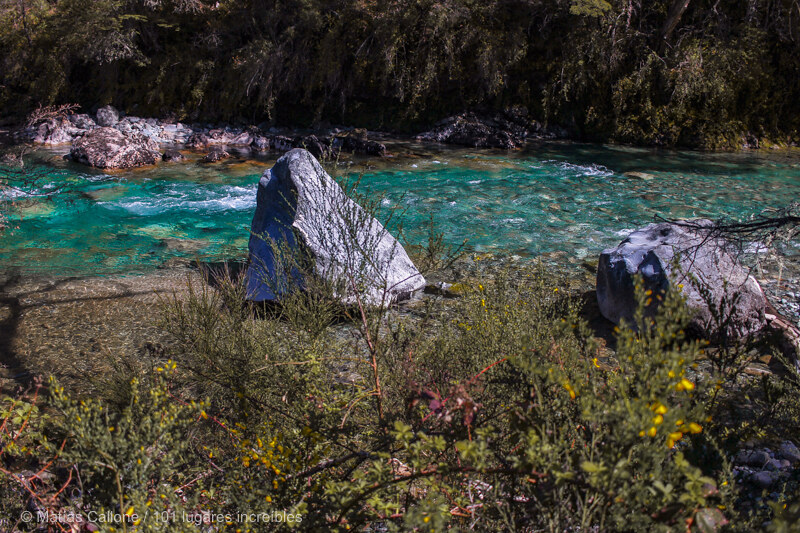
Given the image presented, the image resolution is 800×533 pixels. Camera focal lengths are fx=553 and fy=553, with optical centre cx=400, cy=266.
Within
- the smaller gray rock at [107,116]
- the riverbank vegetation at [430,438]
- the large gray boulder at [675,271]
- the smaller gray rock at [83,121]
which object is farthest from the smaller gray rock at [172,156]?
the large gray boulder at [675,271]

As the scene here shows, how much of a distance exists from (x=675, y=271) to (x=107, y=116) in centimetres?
1532

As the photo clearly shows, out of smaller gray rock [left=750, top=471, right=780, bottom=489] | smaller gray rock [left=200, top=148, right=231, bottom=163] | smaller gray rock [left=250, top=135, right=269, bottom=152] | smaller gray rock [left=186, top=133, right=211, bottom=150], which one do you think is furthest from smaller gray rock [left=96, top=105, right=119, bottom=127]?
smaller gray rock [left=750, top=471, right=780, bottom=489]

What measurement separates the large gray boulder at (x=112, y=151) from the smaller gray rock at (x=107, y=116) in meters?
3.26

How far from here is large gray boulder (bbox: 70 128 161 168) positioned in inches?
442

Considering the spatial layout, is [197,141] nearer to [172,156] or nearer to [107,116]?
[172,156]

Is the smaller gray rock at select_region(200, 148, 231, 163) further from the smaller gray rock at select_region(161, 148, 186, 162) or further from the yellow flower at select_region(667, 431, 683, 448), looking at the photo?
the yellow flower at select_region(667, 431, 683, 448)

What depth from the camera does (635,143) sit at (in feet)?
43.7

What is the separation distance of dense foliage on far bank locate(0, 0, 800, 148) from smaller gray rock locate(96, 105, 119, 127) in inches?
39.8

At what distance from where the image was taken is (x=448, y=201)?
894 cm

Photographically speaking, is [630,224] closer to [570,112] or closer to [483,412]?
[483,412]

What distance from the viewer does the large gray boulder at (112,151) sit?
1123cm

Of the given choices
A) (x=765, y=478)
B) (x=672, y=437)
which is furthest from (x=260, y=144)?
(x=672, y=437)

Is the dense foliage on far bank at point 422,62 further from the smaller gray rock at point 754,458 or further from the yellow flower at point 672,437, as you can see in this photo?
the yellow flower at point 672,437

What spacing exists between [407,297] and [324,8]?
13.1 metres
